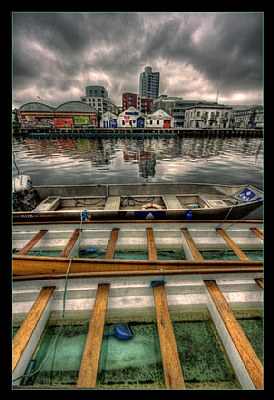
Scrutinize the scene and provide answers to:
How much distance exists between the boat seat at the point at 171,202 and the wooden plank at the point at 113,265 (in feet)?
14.1

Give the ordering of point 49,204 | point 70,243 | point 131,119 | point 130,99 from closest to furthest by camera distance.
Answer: point 70,243 → point 49,204 → point 131,119 → point 130,99

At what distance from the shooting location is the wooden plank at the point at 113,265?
455 centimetres

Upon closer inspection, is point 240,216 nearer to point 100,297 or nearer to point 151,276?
point 151,276

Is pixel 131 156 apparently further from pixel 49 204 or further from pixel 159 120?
pixel 159 120

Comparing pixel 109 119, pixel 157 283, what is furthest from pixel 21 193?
pixel 109 119

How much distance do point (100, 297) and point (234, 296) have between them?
114 inches

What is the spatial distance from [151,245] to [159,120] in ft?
250

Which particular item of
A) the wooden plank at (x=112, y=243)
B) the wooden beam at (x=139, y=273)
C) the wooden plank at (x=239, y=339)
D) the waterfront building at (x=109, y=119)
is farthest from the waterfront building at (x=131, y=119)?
the wooden plank at (x=239, y=339)

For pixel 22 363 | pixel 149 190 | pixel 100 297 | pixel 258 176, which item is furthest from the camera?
pixel 258 176

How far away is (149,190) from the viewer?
1090 centimetres

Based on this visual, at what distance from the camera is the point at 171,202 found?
374 inches

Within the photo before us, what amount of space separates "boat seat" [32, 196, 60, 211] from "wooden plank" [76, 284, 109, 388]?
6020 mm

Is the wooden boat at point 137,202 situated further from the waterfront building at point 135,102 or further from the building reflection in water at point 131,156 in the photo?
the waterfront building at point 135,102
